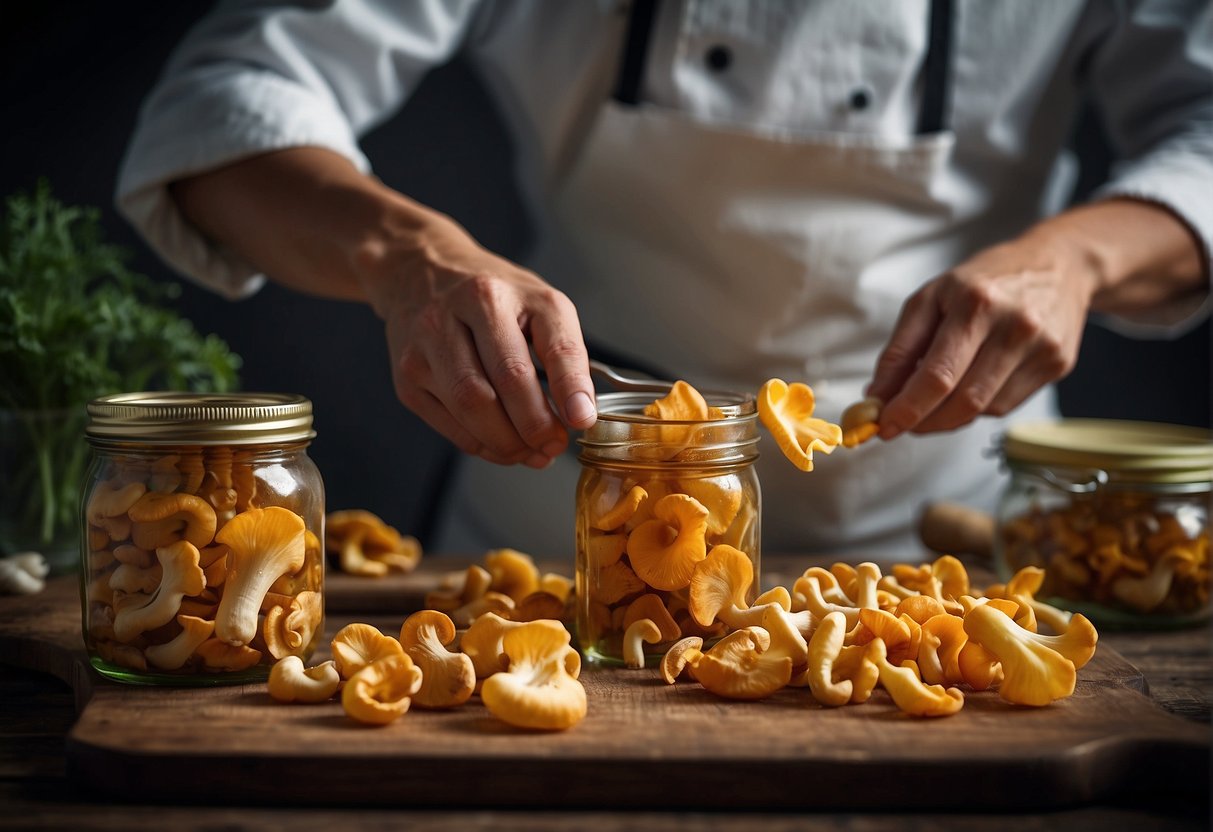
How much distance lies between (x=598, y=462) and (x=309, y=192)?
455mm

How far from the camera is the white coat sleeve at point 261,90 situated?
117 centimetres

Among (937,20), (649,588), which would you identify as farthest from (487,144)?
(649,588)

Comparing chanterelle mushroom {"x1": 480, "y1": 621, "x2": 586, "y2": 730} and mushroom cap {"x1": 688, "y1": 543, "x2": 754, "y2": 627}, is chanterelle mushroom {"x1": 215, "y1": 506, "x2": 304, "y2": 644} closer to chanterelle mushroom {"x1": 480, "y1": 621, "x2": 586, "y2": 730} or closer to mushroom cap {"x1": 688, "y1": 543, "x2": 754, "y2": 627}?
chanterelle mushroom {"x1": 480, "y1": 621, "x2": 586, "y2": 730}

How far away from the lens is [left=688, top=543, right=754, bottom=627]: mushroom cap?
0.82 metres

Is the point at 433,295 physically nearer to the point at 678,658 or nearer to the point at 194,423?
the point at 194,423

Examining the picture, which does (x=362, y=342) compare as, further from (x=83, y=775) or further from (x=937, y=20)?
(x=83, y=775)

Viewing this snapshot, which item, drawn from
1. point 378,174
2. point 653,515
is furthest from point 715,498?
point 378,174

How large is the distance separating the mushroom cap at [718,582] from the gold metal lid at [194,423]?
311 mm

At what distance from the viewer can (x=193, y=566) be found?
77 centimetres

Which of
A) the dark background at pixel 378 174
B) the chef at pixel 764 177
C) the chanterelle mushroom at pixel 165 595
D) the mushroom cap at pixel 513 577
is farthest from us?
the dark background at pixel 378 174

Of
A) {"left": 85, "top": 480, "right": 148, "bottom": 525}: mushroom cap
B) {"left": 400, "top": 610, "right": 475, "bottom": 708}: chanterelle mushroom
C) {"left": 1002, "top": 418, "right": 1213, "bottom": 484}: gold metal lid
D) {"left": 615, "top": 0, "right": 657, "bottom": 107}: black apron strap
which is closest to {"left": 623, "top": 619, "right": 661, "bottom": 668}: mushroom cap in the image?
{"left": 400, "top": 610, "right": 475, "bottom": 708}: chanterelle mushroom

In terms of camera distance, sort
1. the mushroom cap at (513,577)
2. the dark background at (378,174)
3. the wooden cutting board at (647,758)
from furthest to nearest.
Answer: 1. the dark background at (378,174)
2. the mushroom cap at (513,577)
3. the wooden cutting board at (647,758)

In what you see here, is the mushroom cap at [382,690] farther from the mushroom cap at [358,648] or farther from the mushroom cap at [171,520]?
the mushroom cap at [171,520]

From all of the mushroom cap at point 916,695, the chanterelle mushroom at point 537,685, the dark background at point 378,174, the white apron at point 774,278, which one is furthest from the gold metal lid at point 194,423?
the dark background at point 378,174
